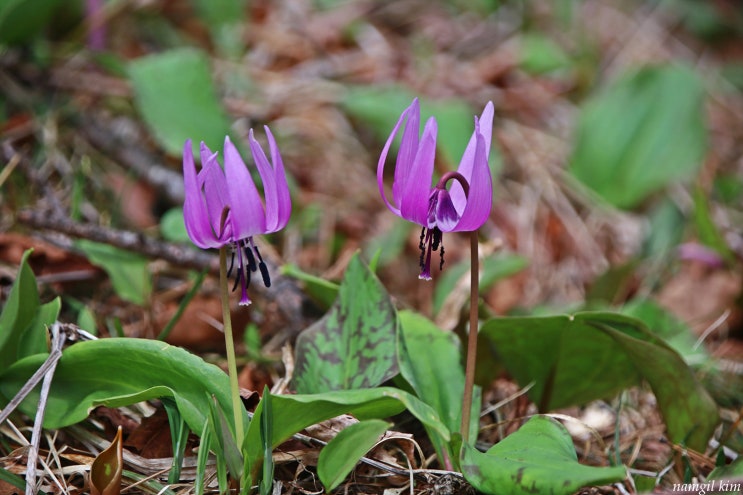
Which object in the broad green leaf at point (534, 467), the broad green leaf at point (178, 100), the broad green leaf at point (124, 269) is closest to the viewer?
the broad green leaf at point (534, 467)

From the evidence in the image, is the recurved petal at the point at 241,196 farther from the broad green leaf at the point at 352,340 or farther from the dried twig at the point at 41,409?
the dried twig at the point at 41,409

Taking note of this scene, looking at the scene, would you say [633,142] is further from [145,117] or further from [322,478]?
[322,478]

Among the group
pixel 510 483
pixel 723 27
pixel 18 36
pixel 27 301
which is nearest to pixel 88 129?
pixel 18 36

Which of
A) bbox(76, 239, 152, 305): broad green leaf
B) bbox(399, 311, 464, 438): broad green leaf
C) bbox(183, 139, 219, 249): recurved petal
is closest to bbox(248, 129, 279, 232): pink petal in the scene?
bbox(183, 139, 219, 249): recurved petal

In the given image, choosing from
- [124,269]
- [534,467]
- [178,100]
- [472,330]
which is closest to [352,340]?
[472,330]

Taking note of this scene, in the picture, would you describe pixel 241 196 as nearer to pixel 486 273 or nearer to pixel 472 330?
pixel 472 330

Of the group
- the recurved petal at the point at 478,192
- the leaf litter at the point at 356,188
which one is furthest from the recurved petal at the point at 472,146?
the leaf litter at the point at 356,188

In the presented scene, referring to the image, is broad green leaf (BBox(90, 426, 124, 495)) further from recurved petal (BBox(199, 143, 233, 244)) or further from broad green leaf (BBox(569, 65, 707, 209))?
broad green leaf (BBox(569, 65, 707, 209))
